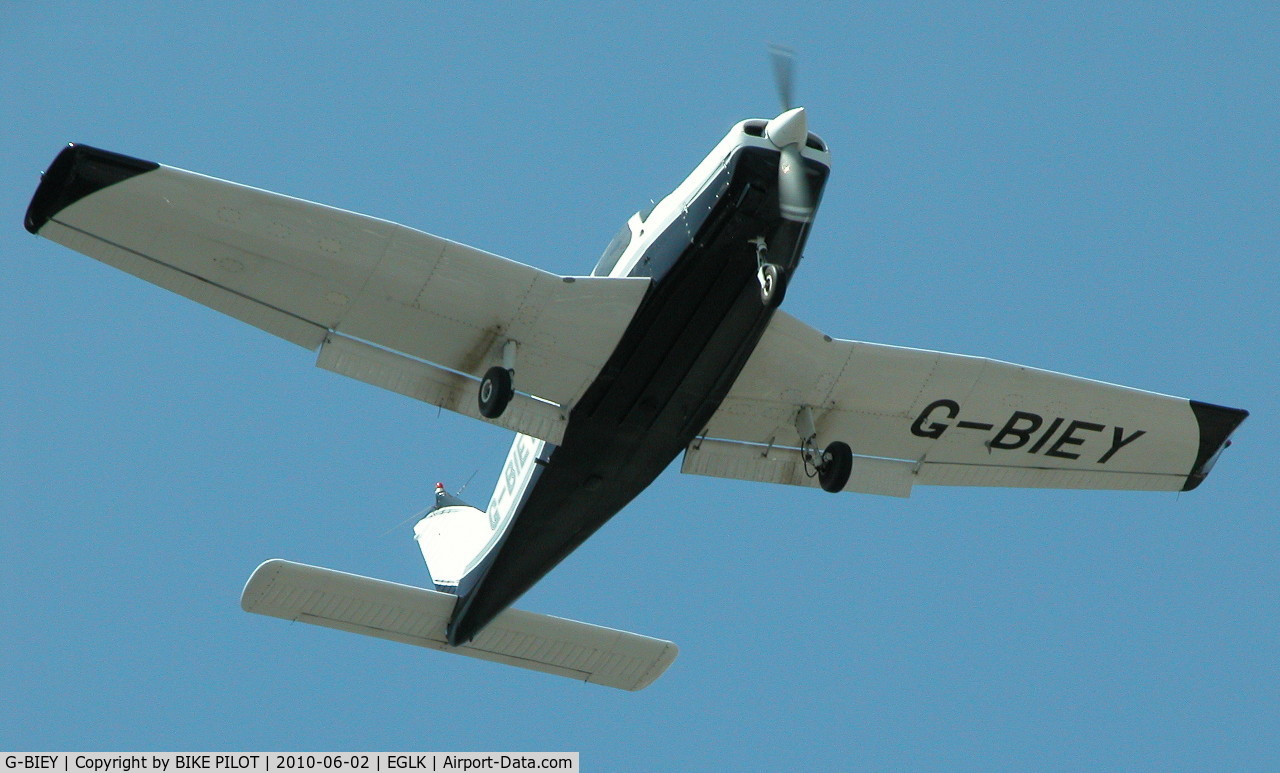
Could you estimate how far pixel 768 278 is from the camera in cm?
1514

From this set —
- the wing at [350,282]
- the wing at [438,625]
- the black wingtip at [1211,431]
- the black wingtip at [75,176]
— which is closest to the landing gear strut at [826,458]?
the wing at [350,282]

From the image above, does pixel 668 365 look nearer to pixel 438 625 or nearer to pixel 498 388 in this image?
pixel 498 388

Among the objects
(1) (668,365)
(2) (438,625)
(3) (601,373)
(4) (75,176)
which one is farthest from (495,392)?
(2) (438,625)

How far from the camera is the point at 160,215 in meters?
15.4

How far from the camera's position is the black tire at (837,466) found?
1775cm

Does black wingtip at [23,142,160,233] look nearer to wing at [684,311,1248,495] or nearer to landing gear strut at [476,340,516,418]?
landing gear strut at [476,340,516,418]

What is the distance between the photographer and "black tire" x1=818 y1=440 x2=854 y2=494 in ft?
58.2

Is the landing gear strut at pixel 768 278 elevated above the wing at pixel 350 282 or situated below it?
below

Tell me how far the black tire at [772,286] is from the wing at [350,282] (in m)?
1.58

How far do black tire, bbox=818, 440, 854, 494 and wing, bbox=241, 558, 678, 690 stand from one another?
4.37 meters

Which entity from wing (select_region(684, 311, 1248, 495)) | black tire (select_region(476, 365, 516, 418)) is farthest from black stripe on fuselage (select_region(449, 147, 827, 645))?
black tire (select_region(476, 365, 516, 418))

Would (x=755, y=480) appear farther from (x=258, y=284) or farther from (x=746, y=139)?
(x=258, y=284)

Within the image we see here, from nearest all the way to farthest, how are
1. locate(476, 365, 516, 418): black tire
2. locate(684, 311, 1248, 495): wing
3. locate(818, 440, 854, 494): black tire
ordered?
locate(476, 365, 516, 418): black tire → locate(818, 440, 854, 494): black tire → locate(684, 311, 1248, 495): wing
